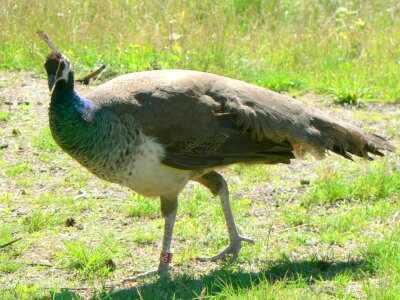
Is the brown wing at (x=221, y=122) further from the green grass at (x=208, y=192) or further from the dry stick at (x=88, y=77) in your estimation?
the dry stick at (x=88, y=77)

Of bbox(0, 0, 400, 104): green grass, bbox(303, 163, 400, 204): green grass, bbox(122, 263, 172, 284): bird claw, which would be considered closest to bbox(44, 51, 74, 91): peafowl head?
bbox(122, 263, 172, 284): bird claw

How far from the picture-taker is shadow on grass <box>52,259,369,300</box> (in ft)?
17.2

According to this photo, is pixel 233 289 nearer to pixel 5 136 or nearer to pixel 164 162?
pixel 164 162

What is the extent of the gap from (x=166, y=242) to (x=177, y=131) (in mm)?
713

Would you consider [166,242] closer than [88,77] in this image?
Yes

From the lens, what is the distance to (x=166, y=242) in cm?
581

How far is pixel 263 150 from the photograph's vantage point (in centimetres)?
596

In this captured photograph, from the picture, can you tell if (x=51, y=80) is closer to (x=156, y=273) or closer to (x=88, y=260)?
(x=88, y=260)

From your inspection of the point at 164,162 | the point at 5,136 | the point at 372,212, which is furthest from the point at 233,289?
the point at 5,136

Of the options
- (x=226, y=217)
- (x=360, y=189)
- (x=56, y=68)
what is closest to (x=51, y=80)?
(x=56, y=68)

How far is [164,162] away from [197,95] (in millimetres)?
486

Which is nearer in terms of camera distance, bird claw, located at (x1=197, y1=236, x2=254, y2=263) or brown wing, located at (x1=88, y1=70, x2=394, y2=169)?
brown wing, located at (x1=88, y1=70, x2=394, y2=169)

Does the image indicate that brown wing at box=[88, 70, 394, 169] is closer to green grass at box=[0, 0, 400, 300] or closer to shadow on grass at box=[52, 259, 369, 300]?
green grass at box=[0, 0, 400, 300]

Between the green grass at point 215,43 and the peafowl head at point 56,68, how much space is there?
13.0 feet
